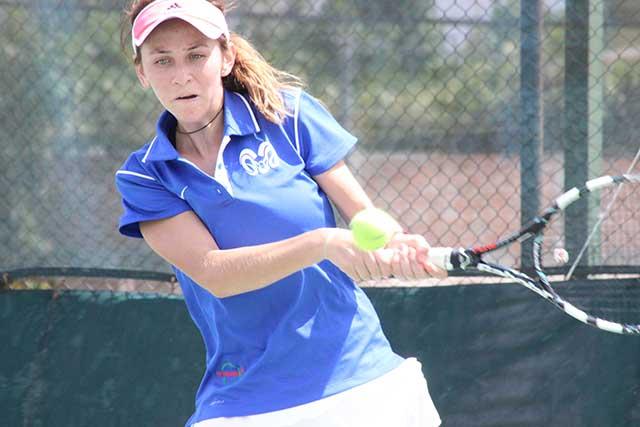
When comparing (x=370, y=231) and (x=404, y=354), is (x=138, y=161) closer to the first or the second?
(x=370, y=231)

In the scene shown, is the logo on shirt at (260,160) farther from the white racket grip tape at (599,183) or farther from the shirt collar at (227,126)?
the white racket grip tape at (599,183)

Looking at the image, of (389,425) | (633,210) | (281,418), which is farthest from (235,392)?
(633,210)

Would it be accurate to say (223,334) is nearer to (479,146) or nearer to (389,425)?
(389,425)

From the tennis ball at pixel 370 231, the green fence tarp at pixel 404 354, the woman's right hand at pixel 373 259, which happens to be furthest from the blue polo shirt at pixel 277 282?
the green fence tarp at pixel 404 354

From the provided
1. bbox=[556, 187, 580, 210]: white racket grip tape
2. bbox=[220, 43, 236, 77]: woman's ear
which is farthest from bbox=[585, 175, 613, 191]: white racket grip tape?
bbox=[220, 43, 236, 77]: woman's ear

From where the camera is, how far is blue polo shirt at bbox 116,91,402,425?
7.82ft

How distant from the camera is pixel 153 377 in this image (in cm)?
407

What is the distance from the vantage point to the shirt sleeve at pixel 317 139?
2473 millimetres

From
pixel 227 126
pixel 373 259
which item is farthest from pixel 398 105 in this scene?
pixel 373 259

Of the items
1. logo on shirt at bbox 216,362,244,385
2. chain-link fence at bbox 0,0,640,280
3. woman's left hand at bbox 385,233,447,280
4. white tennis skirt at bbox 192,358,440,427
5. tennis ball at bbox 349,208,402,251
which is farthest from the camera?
chain-link fence at bbox 0,0,640,280

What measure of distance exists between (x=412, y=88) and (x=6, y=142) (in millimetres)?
1638

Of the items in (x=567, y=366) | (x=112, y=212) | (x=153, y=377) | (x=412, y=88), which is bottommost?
(x=153, y=377)

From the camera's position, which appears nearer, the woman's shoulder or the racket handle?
the racket handle

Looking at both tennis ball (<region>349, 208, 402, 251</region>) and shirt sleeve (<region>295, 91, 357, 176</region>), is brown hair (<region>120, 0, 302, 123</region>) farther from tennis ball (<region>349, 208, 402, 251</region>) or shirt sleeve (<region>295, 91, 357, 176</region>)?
tennis ball (<region>349, 208, 402, 251</region>)
